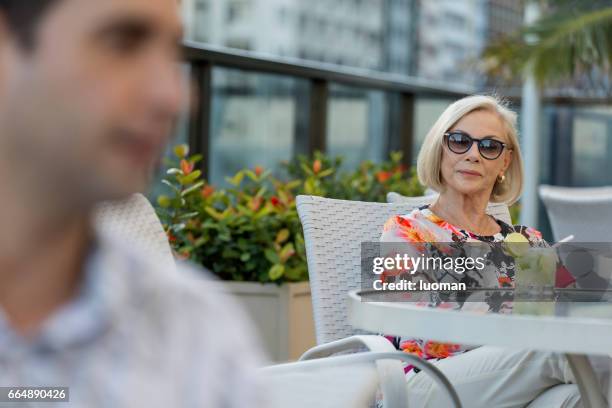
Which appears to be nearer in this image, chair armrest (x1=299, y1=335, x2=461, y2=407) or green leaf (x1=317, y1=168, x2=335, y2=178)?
chair armrest (x1=299, y1=335, x2=461, y2=407)

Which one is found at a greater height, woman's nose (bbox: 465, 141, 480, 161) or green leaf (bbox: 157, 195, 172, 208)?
woman's nose (bbox: 465, 141, 480, 161)

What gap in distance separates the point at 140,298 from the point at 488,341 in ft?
4.47

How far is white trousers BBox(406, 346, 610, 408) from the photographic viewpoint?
2752 millimetres

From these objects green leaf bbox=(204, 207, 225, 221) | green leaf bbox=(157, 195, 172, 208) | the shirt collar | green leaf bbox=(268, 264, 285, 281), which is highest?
the shirt collar

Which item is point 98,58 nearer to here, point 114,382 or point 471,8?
point 114,382

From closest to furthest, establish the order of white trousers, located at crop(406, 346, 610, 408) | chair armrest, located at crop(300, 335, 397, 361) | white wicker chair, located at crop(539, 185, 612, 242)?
chair armrest, located at crop(300, 335, 397, 361) < white trousers, located at crop(406, 346, 610, 408) < white wicker chair, located at crop(539, 185, 612, 242)

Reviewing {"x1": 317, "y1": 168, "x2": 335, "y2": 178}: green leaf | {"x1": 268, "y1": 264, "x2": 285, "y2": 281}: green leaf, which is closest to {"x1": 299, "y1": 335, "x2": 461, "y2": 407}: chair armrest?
{"x1": 268, "y1": 264, "x2": 285, "y2": 281}: green leaf

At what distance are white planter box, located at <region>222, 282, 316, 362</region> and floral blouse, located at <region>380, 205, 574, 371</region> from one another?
1.53 meters

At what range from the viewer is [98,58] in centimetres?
61

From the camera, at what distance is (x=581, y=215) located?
227 inches

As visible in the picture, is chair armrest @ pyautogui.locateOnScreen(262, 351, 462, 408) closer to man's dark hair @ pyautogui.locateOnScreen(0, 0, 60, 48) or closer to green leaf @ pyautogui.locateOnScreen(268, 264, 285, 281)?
man's dark hair @ pyautogui.locateOnScreen(0, 0, 60, 48)

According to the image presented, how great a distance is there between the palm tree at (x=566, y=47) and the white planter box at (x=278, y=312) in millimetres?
A: 5318

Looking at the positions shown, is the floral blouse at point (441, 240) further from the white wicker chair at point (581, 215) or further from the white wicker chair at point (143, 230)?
the white wicker chair at point (581, 215)

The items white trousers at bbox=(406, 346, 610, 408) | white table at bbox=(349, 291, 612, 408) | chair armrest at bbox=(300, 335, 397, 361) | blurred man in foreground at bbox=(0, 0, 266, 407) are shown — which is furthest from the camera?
white trousers at bbox=(406, 346, 610, 408)
